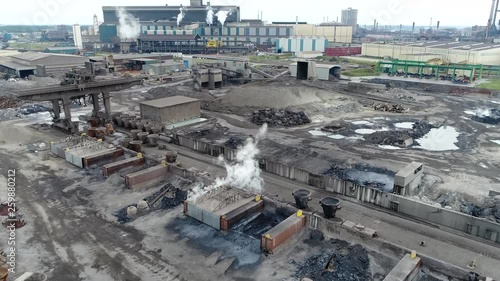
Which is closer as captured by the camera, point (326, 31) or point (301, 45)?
point (301, 45)

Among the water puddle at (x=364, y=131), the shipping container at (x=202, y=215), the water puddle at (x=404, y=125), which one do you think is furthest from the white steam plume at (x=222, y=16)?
the shipping container at (x=202, y=215)

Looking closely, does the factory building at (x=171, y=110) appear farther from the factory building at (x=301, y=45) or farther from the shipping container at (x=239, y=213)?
the factory building at (x=301, y=45)

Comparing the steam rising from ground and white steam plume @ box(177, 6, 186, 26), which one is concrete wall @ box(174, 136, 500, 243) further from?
white steam plume @ box(177, 6, 186, 26)

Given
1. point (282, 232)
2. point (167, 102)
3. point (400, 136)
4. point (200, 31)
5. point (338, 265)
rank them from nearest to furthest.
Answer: point (338, 265)
point (282, 232)
point (400, 136)
point (167, 102)
point (200, 31)

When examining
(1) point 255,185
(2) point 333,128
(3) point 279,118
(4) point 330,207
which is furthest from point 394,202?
(3) point 279,118

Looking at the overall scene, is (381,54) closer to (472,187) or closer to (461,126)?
(461,126)

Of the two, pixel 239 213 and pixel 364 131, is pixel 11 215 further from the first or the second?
pixel 364 131

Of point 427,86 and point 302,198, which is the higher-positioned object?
point 427,86
